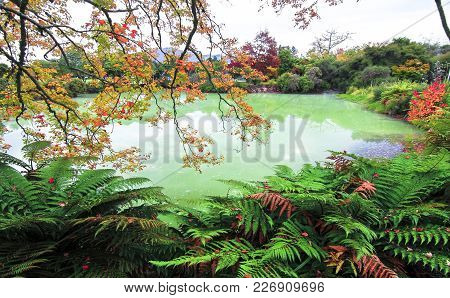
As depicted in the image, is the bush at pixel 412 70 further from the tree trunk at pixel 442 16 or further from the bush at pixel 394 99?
the tree trunk at pixel 442 16

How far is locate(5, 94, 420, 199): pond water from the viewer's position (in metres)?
4.46

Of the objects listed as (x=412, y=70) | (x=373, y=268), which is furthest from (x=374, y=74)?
(x=373, y=268)

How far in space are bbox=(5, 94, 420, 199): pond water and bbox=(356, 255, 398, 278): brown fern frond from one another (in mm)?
1821

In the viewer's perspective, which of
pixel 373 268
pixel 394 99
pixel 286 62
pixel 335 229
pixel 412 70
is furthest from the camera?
pixel 286 62

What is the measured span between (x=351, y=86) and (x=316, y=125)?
10.3 m

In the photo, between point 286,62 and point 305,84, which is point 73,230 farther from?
point 286,62

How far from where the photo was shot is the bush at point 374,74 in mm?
15445

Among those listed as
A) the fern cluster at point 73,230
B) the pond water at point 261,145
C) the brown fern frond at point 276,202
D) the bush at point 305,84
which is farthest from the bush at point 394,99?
the fern cluster at point 73,230

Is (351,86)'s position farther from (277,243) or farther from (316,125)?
(277,243)

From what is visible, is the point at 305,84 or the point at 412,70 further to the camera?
the point at 305,84

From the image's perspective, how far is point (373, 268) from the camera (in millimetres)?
1007

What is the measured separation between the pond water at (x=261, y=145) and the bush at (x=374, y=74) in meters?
6.62

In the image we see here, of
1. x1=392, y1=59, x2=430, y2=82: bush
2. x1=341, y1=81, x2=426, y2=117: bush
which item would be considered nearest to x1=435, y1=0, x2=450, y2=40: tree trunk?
x1=341, y1=81, x2=426, y2=117: bush

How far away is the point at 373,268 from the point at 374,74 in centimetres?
1714
